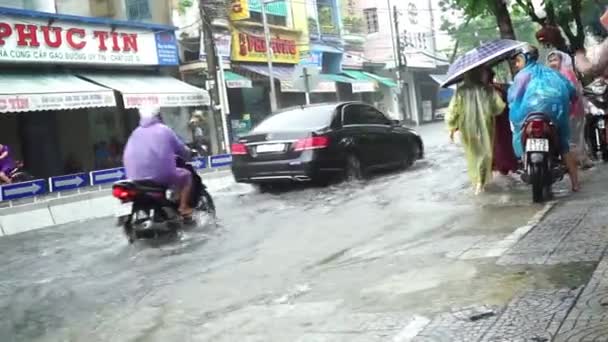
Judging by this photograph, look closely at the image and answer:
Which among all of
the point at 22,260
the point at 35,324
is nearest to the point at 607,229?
the point at 35,324

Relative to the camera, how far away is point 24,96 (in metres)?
16.3

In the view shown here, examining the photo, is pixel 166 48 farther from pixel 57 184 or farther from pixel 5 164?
pixel 57 184

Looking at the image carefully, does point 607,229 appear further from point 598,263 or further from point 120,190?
point 120,190

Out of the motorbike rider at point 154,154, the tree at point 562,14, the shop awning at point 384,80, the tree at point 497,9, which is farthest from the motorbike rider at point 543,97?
the shop awning at point 384,80

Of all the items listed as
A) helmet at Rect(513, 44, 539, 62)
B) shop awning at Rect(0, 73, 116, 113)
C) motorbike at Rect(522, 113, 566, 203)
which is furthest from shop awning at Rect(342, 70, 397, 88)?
motorbike at Rect(522, 113, 566, 203)

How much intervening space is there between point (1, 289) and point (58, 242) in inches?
109

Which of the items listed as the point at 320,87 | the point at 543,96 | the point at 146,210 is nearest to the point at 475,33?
the point at 320,87

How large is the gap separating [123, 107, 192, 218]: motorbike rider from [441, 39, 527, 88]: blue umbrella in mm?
3309

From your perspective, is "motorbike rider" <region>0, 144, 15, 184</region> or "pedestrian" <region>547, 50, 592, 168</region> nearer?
"pedestrian" <region>547, 50, 592, 168</region>

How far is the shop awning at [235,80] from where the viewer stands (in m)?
26.1

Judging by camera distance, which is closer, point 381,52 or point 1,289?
point 1,289

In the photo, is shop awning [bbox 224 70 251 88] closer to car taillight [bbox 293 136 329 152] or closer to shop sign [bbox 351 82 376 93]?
shop sign [bbox 351 82 376 93]

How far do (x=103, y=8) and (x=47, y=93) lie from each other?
732cm

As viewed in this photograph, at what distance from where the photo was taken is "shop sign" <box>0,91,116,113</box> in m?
16.0
